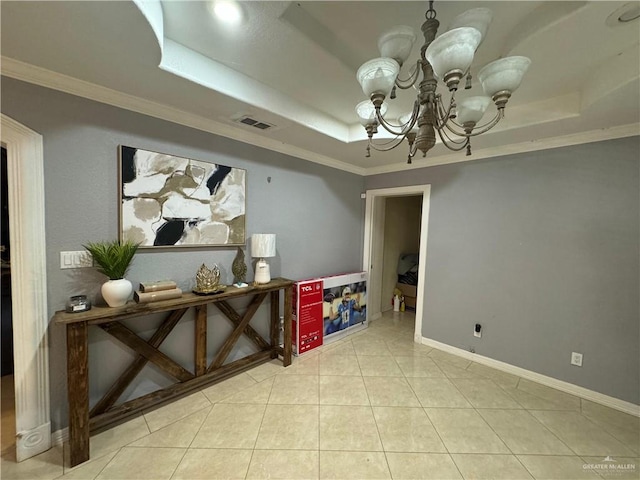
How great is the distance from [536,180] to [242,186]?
119 inches

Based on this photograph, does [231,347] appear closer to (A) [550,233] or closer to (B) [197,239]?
(B) [197,239]

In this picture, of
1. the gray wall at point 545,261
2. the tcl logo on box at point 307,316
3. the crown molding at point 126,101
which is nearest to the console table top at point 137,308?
the tcl logo on box at point 307,316

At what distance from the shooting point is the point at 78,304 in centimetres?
168

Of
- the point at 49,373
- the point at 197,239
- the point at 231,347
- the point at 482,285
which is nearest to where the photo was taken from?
the point at 49,373

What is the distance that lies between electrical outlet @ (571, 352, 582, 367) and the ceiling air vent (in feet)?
11.8

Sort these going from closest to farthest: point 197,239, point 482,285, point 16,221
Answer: point 16,221, point 197,239, point 482,285

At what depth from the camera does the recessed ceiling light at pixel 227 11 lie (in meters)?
1.33

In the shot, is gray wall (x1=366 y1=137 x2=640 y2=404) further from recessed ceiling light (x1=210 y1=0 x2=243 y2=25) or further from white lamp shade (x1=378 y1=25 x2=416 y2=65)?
recessed ceiling light (x1=210 y1=0 x2=243 y2=25)

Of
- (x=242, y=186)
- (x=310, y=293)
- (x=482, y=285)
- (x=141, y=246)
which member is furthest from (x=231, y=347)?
(x=482, y=285)

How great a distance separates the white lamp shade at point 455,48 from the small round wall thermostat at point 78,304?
2446mm

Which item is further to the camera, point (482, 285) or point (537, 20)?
point (482, 285)

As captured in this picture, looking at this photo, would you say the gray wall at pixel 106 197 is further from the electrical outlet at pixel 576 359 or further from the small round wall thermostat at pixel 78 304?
the electrical outlet at pixel 576 359

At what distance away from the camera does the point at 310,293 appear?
3.11 metres

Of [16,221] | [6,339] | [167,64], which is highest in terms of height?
[167,64]
